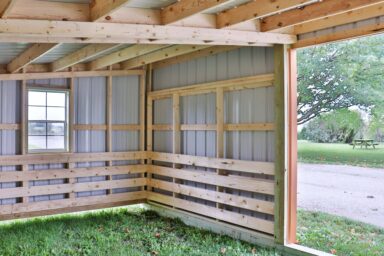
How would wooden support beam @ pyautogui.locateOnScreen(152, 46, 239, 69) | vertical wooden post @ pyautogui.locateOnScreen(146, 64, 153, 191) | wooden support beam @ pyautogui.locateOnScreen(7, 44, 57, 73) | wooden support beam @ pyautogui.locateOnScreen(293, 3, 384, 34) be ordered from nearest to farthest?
1. wooden support beam @ pyautogui.locateOnScreen(293, 3, 384, 34)
2. wooden support beam @ pyautogui.locateOnScreen(7, 44, 57, 73)
3. wooden support beam @ pyautogui.locateOnScreen(152, 46, 239, 69)
4. vertical wooden post @ pyautogui.locateOnScreen(146, 64, 153, 191)

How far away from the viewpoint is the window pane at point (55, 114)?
676 cm

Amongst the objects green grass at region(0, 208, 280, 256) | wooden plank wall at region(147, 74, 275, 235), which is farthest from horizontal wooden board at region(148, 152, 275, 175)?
green grass at region(0, 208, 280, 256)

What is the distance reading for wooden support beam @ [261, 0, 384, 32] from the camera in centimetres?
354

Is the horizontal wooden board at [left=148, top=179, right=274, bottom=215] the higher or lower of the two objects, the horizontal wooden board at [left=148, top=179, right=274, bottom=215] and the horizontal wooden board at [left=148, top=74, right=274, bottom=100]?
the lower

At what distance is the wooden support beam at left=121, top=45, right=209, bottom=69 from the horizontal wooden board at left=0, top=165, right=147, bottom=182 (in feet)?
6.28

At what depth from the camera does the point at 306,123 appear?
595cm

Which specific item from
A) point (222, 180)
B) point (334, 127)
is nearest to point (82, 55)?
point (222, 180)

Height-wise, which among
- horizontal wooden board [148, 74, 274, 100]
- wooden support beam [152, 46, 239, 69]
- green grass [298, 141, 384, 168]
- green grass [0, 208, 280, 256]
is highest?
wooden support beam [152, 46, 239, 69]

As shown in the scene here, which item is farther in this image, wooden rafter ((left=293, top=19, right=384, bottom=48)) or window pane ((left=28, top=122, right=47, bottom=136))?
window pane ((left=28, top=122, right=47, bottom=136))

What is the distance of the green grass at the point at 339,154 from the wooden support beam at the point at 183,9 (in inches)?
124

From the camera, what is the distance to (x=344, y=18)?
4.12 m

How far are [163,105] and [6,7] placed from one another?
4.46 m

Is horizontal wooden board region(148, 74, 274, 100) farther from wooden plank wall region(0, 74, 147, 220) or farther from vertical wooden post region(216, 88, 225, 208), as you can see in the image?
wooden plank wall region(0, 74, 147, 220)

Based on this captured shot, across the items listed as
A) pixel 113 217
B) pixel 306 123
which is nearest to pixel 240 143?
pixel 306 123
